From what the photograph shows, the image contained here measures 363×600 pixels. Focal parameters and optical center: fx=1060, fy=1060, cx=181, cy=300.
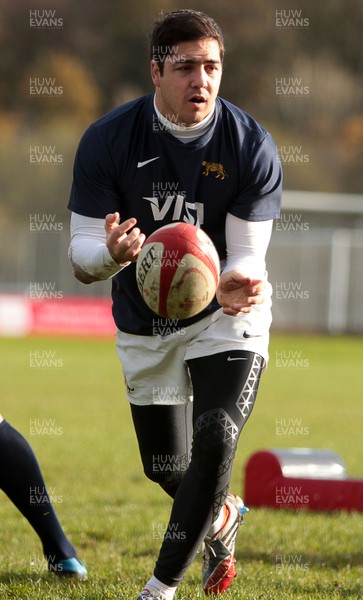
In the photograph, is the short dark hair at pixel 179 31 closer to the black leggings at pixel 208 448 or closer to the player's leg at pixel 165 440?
the black leggings at pixel 208 448

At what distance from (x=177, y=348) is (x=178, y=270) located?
0.64 m

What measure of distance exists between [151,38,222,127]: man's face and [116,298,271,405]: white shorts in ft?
2.87

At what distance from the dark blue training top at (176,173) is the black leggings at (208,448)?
0.32 m

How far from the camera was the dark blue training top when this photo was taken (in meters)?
4.52

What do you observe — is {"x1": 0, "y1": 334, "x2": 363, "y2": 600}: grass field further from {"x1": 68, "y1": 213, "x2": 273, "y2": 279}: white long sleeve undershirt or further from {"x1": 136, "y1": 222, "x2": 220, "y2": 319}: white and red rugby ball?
{"x1": 68, "y1": 213, "x2": 273, "y2": 279}: white long sleeve undershirt

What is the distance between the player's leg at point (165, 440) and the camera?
15.6 ft

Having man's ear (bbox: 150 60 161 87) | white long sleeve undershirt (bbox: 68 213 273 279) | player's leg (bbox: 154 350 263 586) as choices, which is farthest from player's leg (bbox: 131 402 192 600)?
man's ear (bbox: 150 60 161 87)

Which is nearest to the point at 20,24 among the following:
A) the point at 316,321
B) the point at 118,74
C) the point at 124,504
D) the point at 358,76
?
the point at 118,74

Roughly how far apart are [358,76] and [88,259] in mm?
59865

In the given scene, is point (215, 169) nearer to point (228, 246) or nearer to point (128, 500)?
point (228, 246)

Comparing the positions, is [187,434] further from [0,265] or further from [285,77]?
[285,77]

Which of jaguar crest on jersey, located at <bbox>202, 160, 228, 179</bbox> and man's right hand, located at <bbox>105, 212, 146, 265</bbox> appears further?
jaguar crest on jersey, located at <bbox>202, 160, 228, 179</bbox>

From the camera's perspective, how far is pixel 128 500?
25.0 feet

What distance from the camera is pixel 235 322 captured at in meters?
4.55
